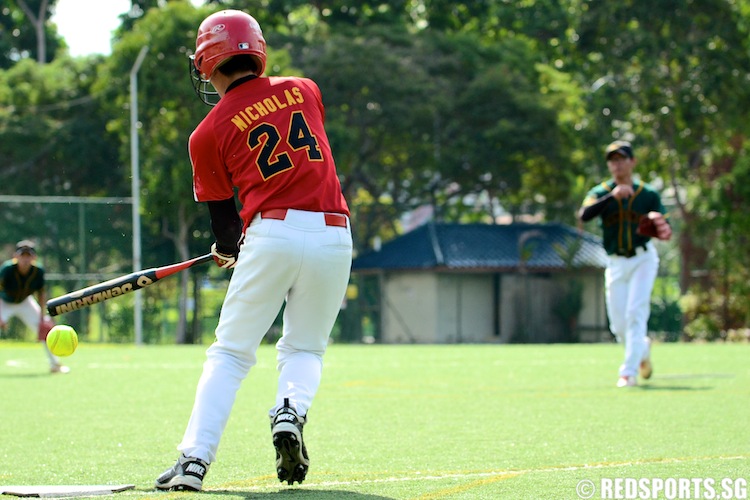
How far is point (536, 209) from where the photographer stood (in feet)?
144

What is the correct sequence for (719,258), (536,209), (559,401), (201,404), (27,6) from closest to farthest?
(201,404) → (559,401) → (719,258) → (536,209) → (27,6)

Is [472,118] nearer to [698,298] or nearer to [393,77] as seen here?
[393,77]

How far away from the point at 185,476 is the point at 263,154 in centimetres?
147

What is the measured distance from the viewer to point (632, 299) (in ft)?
38.7

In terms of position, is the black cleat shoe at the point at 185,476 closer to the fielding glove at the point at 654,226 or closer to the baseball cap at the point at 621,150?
the fielding glove at the point at 654,226

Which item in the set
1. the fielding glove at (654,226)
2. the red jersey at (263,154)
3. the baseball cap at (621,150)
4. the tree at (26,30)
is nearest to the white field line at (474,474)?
the red jersey at (263,154)

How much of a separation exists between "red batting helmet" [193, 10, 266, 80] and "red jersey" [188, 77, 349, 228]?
162 millimetres

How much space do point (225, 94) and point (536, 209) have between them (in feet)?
127

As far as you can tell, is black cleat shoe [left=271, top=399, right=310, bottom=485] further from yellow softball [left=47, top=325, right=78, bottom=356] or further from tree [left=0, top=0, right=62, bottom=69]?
tree [left=0, top=0, right=62, bottom=69]

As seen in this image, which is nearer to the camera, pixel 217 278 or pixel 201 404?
pixel 201 404

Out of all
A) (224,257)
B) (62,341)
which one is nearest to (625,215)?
(62,341)

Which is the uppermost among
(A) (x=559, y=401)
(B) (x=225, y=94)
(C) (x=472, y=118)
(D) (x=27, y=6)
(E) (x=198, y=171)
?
(D) (x=27, y=6)

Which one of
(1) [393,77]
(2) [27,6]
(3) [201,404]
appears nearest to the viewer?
(3) [201,404]

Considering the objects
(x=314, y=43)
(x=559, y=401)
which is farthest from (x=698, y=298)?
(x=559, y=401)
